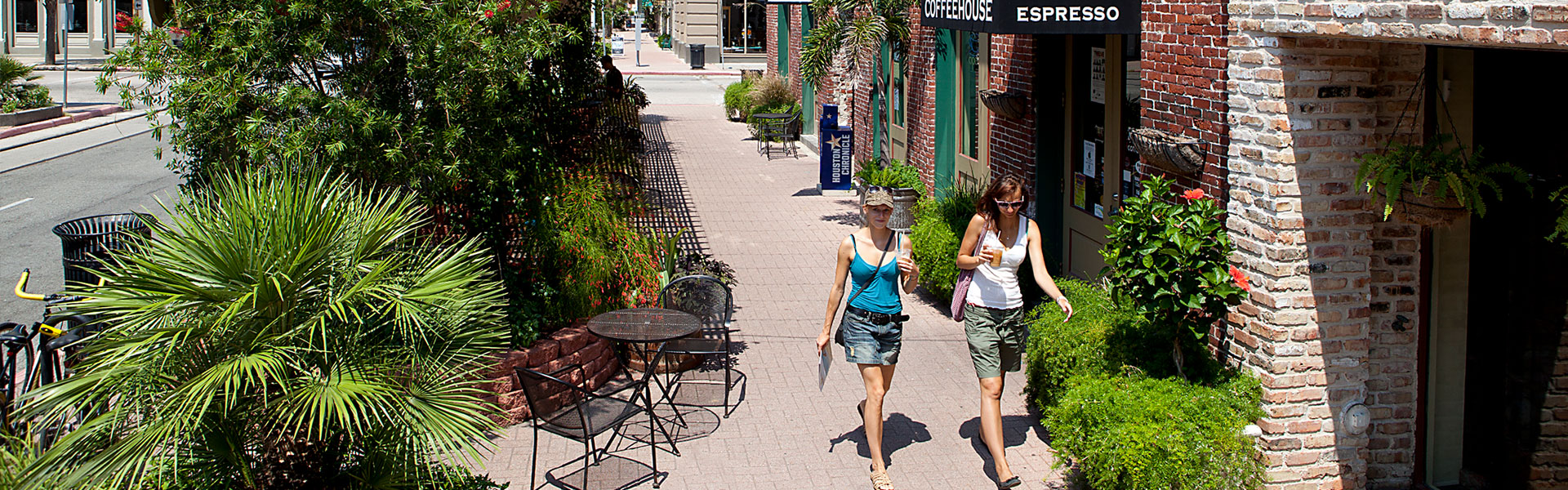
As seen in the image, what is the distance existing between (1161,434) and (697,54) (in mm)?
42666

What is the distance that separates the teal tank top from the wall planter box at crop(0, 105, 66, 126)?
2347 centimetres

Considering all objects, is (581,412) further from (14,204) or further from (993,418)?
(14,204)

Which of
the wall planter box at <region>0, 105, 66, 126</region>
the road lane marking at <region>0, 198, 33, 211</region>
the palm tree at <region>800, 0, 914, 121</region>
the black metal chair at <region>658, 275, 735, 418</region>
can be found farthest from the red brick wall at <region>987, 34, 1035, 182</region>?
the wall planter box at <region>0, 105, 66, 126</region>

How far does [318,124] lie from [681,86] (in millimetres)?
32426

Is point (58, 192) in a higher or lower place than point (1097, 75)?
lower

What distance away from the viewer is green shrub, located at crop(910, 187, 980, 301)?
9.54 m

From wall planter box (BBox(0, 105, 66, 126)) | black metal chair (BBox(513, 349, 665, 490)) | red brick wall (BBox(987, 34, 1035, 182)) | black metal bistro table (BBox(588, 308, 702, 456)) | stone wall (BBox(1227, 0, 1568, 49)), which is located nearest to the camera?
stone wall (BBox(1227, 0, 1568, 49))

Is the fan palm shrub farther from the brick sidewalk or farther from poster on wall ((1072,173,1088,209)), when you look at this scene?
poster on wall ((1072,173,1088,209))

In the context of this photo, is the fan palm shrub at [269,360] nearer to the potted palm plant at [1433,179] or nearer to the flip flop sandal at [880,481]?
the flip flop sandal at [880,481]

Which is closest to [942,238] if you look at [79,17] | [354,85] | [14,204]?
[354,85]

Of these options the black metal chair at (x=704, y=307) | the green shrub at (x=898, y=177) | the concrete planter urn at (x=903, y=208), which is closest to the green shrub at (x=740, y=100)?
the green shrub at (x=898, y=177)

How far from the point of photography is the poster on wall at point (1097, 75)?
8.18m

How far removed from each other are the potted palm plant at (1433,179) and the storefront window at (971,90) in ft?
18.7

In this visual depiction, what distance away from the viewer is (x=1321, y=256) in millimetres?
5406
